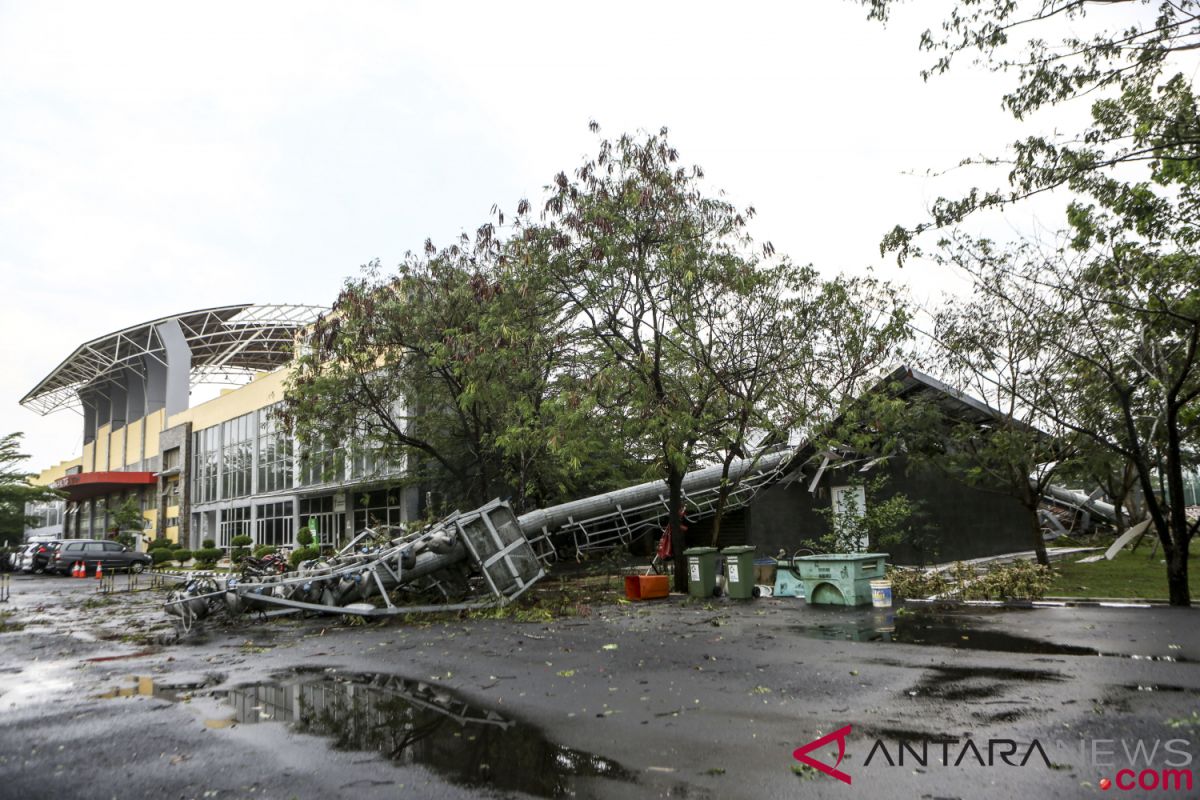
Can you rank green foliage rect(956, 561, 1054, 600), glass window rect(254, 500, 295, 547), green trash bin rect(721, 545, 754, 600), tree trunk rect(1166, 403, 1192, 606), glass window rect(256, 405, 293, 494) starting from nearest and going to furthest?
tree trunk rect(1166, 403, 1192, 606)
green foliage rect(956, 561, 1054, 600)
green trash bin rect(721, 545, 754, 600)
glass window rect(256, 405, 293, 494)
glass window rect(254, 500, 295, 547)

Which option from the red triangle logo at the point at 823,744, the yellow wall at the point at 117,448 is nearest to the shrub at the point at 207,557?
the yellow wall at the point at 117,448

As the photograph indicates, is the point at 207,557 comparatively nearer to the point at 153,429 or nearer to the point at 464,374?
the point at 153,429

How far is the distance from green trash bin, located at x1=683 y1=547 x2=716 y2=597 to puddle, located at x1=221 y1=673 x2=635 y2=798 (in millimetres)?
8655

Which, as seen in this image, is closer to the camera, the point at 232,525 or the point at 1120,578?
the point at 1120,578

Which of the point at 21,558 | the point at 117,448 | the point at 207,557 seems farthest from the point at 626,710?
the point at 117,448

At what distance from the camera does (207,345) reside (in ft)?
185

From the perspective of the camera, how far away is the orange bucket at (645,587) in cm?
1652

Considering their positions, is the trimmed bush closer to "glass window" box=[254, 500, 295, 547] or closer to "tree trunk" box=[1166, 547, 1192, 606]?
"glass window" box=[254, 500, 295, 547]

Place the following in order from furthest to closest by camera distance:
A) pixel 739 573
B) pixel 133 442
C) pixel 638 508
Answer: pixel 133 442
pixel 638 508
pixel 739 573

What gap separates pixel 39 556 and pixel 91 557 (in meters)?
3.09

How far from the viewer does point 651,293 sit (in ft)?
51.5

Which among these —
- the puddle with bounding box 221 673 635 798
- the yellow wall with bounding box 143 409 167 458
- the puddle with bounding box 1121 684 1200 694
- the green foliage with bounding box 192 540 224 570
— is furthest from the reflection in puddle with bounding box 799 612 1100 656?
the yellow wall with bounding box 143 409 167 458

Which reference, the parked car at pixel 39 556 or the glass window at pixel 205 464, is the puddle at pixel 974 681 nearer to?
the parked car at pixel 39 556

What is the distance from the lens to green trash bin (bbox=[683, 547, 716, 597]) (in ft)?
53.5
